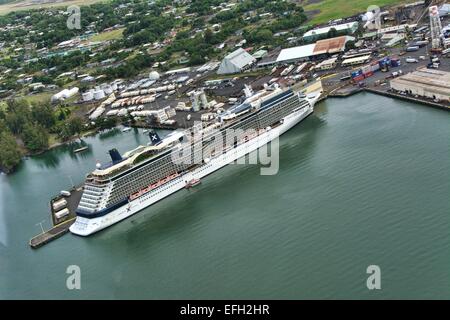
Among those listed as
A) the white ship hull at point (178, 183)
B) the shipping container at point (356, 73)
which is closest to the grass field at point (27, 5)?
the shipping container at point (356, 73)

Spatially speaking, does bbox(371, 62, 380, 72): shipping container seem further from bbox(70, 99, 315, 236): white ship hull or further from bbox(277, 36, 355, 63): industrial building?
bbox(70, 99, 315, 236): white ship hull

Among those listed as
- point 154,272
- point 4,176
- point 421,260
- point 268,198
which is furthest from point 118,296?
point 4,176

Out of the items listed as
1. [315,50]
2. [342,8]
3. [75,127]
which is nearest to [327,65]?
[315,50]

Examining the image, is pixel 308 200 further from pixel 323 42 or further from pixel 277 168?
pixel 323 42

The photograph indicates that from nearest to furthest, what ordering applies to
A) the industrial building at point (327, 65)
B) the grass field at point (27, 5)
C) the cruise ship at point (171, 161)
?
the cruise ship at point (171, 161) → the industrial building at point (327, 65) → the grass field at point (27, 5)

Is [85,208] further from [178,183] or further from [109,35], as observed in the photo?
[109,35]

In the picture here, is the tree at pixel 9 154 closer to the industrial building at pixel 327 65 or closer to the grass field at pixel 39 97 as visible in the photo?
the grass field at pixel 39 97

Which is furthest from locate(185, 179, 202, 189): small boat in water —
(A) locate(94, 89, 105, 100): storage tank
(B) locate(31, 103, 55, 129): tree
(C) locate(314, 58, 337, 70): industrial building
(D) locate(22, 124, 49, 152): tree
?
(A) locate(94, 89, 105, 100): storage tank
